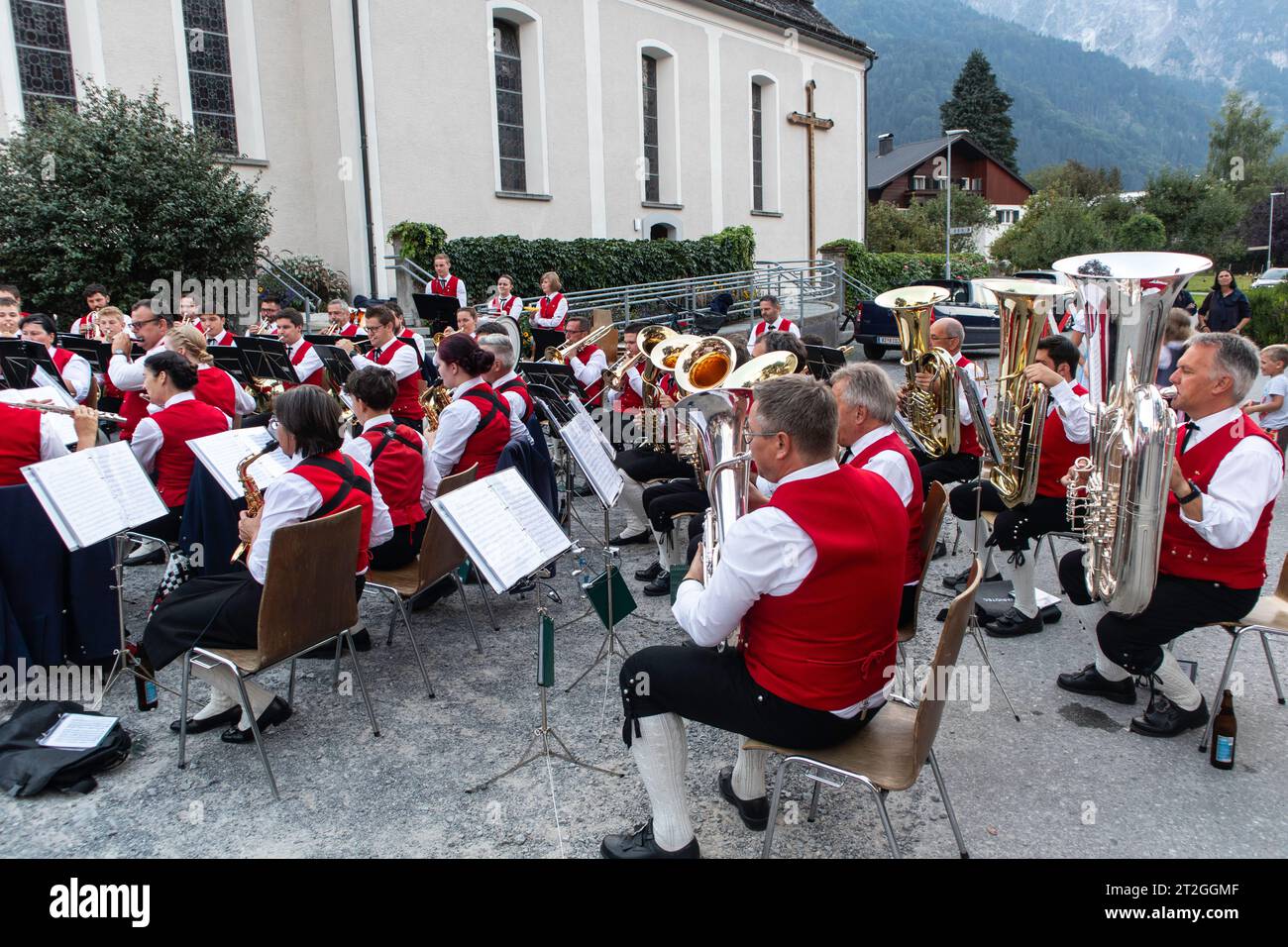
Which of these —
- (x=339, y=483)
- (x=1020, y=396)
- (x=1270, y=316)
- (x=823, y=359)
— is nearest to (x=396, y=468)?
(x=339, y=483)

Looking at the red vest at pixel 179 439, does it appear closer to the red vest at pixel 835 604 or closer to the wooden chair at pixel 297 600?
the wooden chair at pixel 297 600

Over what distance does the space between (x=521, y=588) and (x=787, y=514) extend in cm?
334

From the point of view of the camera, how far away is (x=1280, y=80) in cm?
19838

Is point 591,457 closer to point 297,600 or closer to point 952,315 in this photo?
point 297,600

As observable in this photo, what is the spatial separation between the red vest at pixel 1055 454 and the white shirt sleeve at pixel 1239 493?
1250 millimetres

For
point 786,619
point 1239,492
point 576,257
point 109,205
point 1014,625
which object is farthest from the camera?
point 576,257

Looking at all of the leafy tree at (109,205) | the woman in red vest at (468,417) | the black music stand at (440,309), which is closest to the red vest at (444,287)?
the black music stand at (440,309)

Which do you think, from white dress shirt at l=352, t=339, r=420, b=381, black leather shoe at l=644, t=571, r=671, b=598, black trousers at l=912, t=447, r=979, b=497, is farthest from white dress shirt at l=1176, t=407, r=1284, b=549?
white dress shirt at l=352, t=339, r=420, b=381

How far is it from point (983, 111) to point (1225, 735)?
66.2 m

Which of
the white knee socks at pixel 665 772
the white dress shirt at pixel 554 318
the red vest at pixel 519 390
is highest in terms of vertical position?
the white dress shirt at pixel 554 318

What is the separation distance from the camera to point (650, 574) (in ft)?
18.1

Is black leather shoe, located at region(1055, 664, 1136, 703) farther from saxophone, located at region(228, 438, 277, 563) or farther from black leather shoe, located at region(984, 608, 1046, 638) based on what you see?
saxophone, located at region(228, 438, 277, 563)

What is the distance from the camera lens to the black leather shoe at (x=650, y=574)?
551cm
